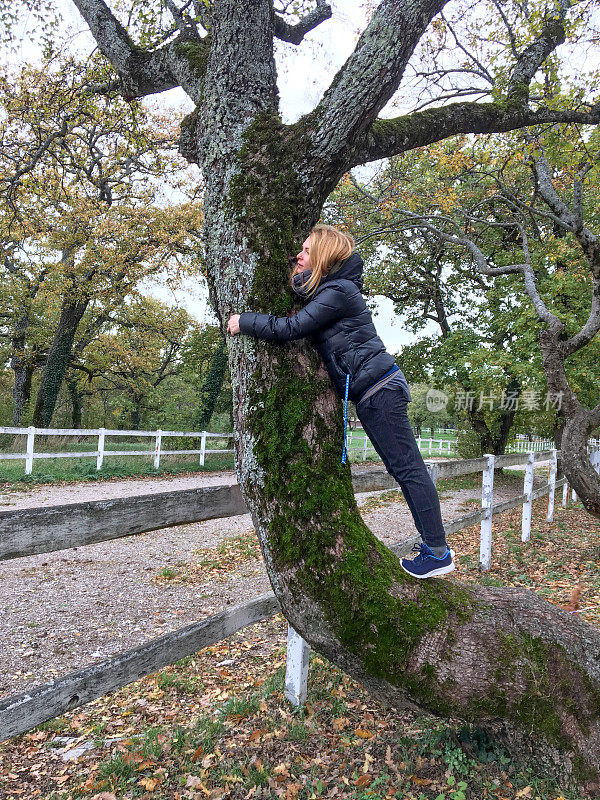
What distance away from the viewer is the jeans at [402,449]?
225 cm

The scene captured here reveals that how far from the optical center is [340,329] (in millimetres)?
2273

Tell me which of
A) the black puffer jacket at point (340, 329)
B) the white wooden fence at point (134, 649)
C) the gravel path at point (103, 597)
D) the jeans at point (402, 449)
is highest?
the black puffer jacket at point (340, 329)

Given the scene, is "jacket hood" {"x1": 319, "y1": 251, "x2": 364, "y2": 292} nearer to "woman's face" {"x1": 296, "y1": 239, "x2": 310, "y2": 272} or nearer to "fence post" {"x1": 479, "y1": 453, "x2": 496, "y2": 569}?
"woman's face" {"x1": 296, "y1": 239, "x2": 310, "y2": 272}

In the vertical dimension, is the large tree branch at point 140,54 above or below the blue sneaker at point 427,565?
above

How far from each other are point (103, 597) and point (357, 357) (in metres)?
4.55

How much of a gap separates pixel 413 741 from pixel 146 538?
6.32 meters

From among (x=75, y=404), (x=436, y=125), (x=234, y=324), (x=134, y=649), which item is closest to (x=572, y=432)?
(x=436, y=125)

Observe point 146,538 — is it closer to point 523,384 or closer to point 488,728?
point 488,728

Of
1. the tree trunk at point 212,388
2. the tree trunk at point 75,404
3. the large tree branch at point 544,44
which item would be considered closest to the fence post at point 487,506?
the large tree branch at point 544,44

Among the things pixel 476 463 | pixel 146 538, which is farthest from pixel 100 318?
pixel 476 463

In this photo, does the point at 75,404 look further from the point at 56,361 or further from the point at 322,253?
the point at 322,253

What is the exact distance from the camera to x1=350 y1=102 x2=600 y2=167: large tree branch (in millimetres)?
3090

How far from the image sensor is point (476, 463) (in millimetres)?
5887

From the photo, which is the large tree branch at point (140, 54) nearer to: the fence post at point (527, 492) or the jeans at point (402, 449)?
the jeans at point (402, 449)
